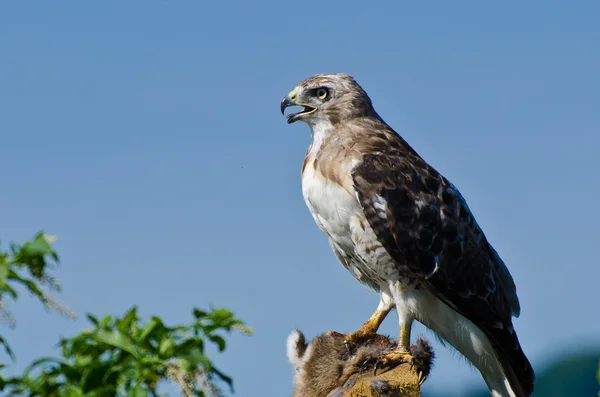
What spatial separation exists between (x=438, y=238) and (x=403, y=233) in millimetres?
374

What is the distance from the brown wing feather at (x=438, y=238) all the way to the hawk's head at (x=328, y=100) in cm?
46

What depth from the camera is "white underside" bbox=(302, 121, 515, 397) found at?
732 centimetres

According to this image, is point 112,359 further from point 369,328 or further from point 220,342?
point 369,328

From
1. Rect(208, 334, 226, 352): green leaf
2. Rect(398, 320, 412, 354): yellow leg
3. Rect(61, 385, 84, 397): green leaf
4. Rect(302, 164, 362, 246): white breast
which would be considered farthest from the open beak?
Rect(61, 385, 84, 397): green leaf

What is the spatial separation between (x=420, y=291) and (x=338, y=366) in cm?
157

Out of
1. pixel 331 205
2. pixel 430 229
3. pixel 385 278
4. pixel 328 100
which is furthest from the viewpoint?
pixel 328 100

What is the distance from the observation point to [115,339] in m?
3.36

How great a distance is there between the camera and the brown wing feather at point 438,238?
24.1 feet

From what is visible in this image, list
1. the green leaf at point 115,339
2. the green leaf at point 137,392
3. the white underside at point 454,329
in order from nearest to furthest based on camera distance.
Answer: the green leaf at point 137,392, the green leaf at point 115,339, the white underside at point 454,329

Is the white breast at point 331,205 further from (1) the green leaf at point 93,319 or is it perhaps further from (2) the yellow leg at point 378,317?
(1) the green leaf at point 93,319

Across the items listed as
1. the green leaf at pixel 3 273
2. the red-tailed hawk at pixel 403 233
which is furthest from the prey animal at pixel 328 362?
the green leaf at pixel 3 273

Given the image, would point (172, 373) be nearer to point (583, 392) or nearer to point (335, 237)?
point (335, 237)

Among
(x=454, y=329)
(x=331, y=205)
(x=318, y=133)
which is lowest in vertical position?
(x=454, y=329)

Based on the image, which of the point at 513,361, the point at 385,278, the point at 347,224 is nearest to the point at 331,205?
the point at 347,224
